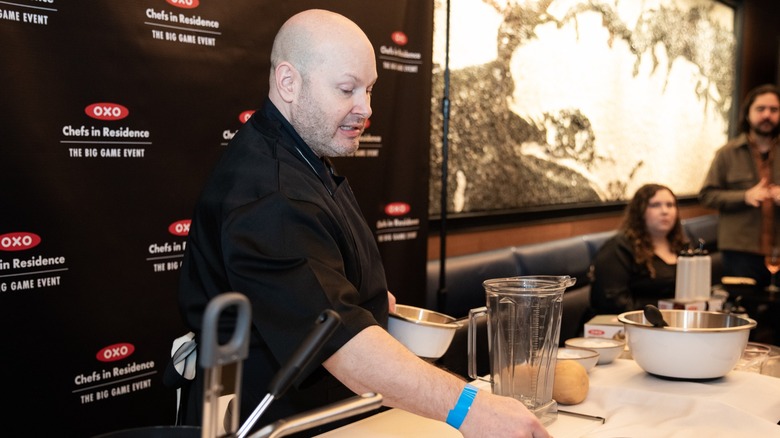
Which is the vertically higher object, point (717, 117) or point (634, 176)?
point (717, 117)

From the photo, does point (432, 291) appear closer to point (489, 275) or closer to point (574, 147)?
point (489, 275)

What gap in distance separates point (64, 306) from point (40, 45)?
0.73 m

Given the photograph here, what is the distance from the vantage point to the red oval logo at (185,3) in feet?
8.39

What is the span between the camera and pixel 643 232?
12.2 ft

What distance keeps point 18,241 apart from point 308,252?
121cm

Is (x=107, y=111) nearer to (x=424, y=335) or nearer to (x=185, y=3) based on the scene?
(x=185, y=3)

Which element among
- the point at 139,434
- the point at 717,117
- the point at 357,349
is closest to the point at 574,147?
the point at 717,117

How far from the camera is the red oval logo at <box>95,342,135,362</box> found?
242 cm

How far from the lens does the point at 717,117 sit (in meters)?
7.12

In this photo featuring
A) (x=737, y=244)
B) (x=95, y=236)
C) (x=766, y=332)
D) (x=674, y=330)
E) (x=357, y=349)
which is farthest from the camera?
(x=737, y=244)

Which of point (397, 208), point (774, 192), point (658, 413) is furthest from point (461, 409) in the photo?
point (774, 192)

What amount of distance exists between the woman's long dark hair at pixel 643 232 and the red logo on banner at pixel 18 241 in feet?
8.15

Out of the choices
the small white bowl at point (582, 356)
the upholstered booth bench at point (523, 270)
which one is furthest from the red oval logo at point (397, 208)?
the small white bowl at point (582, 356)

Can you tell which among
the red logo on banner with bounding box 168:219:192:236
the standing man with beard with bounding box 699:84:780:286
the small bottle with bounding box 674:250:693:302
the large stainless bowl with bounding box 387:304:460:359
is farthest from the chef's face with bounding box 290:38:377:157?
the standing man with beard with bounding box 699:84:780:286
